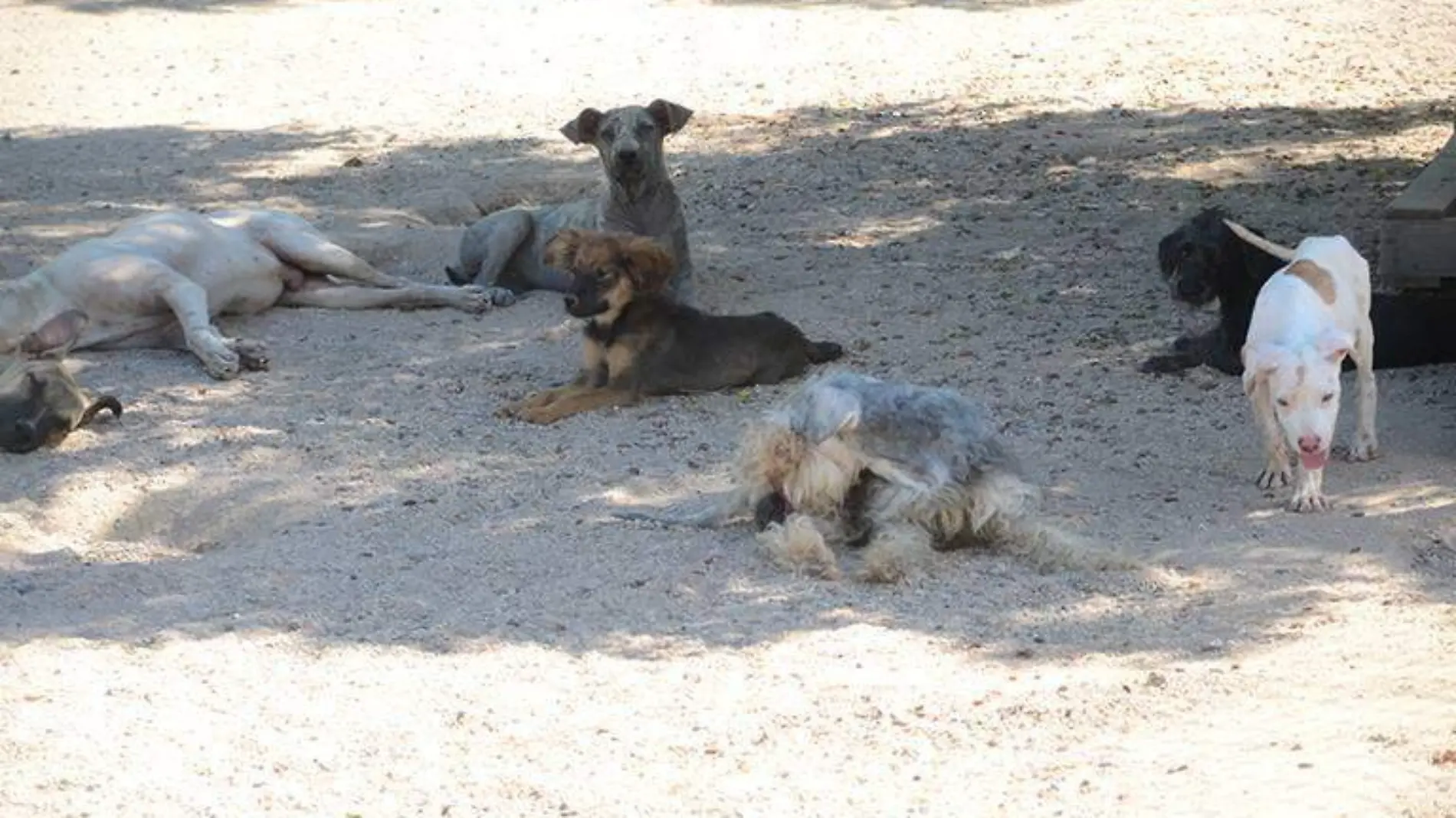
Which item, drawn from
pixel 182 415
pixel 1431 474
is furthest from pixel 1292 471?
pixel 182 415

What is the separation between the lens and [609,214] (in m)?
12.2

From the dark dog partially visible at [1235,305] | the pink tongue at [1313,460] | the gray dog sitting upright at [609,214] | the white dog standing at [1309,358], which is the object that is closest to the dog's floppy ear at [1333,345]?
the white dog standing at [1309,358]

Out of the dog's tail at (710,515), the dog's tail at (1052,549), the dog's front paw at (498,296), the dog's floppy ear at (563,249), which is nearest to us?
the dog's tail at (1052,549)

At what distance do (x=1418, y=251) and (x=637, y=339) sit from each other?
3137 mm

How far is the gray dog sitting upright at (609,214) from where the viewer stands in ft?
39.5

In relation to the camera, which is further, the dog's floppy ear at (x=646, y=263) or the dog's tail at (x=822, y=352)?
the dog's tail at (x=822, y=352)

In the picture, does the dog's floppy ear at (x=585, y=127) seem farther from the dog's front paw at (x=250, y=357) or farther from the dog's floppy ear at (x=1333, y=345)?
the dog's floppy ear at (x=1333, y=345)

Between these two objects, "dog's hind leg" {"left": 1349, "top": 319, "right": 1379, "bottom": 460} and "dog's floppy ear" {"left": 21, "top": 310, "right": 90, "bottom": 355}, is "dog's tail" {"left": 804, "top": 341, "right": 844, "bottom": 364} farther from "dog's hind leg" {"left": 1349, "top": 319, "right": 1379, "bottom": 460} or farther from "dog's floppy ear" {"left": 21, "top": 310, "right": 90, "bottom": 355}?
"dog's floppy ear" {"left": 21, "top": 310, "right": 90, "bottom": 355}

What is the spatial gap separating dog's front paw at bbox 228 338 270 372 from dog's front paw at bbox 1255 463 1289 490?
451 centimetres

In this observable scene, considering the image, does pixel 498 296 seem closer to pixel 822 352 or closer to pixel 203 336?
pixel 203 336

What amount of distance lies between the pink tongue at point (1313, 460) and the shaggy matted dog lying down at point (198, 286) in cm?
475

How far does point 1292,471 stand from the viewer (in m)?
8.52

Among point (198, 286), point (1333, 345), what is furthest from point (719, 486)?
point (198, 286)

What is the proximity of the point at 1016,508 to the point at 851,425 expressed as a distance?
0.60 metres
